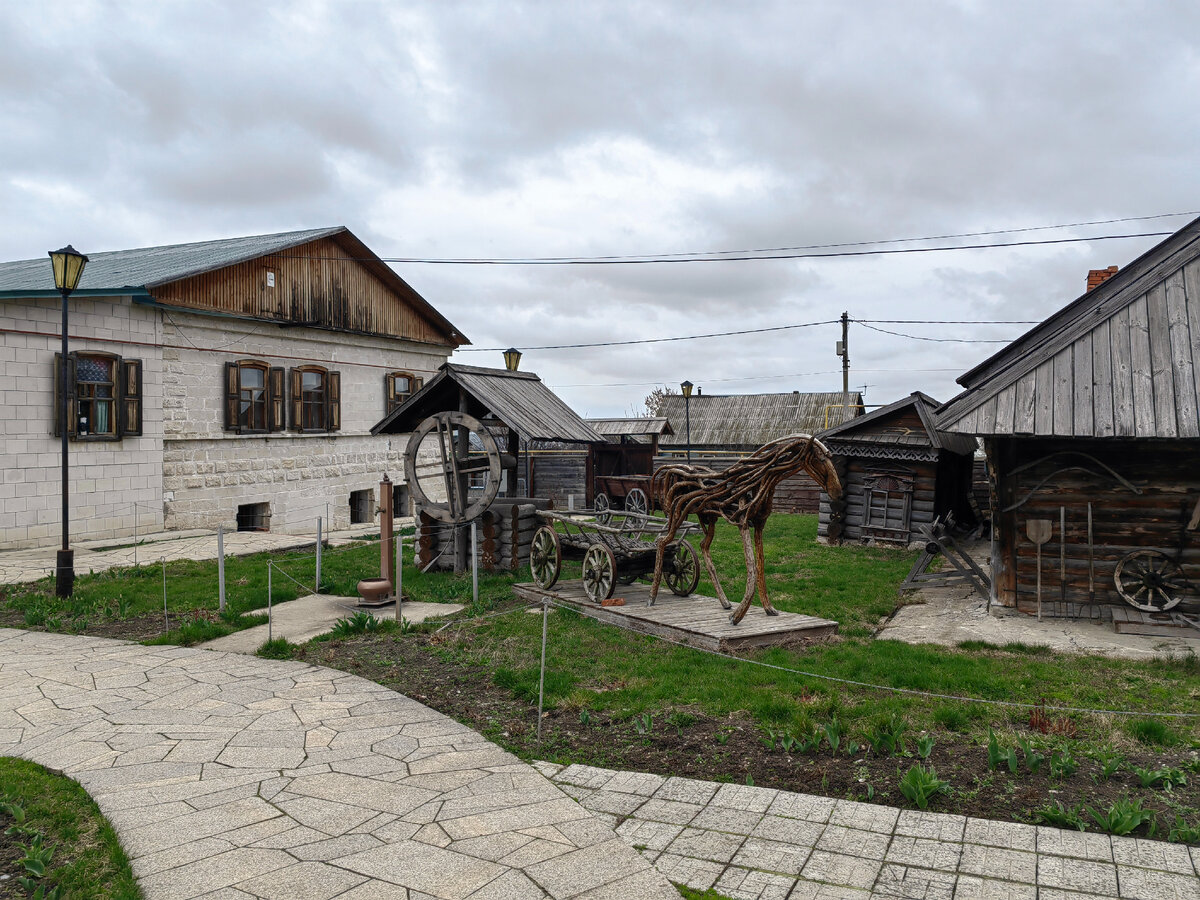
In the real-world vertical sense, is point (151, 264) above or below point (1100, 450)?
above

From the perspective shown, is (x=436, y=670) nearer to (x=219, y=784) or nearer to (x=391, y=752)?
(x=391, y=752)

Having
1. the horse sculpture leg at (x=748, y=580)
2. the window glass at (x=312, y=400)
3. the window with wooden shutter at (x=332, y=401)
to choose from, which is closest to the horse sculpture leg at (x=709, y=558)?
the horse sculpture leg at (x=748, y=580)

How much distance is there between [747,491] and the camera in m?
9.35

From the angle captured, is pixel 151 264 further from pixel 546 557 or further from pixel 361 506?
pixel 546 557

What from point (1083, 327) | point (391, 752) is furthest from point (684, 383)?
point (391, 752)

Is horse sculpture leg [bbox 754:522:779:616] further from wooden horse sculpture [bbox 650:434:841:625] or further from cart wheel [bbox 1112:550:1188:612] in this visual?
cart wheel [bbox 1112:550:1188:612]

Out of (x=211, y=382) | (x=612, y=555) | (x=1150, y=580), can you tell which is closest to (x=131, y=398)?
(x=211, y=382)

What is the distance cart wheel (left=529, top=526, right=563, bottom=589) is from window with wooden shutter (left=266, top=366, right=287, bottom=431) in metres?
12.0

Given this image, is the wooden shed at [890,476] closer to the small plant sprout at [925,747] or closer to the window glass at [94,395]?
the small plant sprout at [925,747]

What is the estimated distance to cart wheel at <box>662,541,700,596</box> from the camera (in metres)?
11.0

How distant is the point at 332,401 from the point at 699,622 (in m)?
16.3

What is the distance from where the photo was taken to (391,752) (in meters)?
6.02

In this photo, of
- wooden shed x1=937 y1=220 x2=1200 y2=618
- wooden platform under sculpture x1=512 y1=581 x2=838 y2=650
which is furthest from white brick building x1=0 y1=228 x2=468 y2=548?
wooden shed x1=937 y1=220 x2=1200 y2=618

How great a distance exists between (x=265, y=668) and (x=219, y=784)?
3.12m
